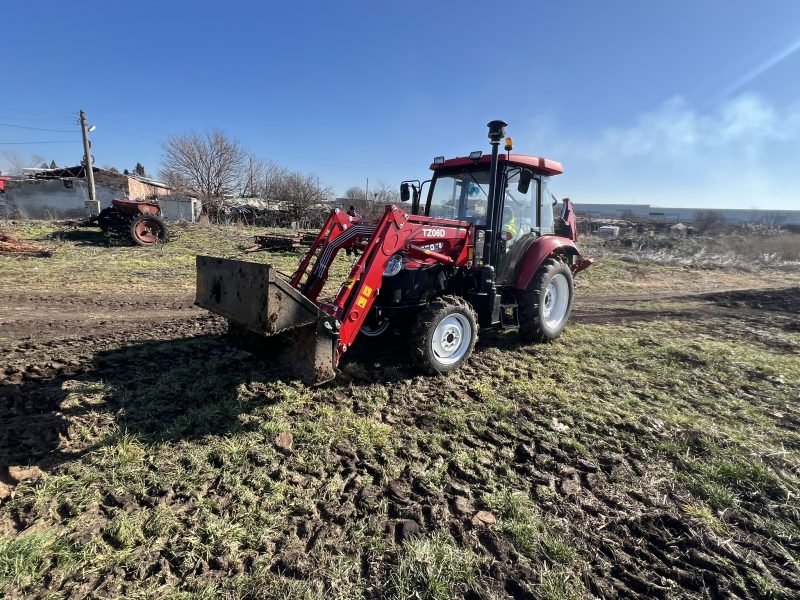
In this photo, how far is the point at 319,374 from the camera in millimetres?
3648

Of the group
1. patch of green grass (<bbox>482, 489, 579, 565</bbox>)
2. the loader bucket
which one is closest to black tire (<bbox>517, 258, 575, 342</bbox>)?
the loader bucket

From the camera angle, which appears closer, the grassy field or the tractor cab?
the grassy field

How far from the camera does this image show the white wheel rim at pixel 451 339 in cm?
457

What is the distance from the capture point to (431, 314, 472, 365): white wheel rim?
15.0 ft

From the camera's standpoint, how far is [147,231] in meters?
14.8

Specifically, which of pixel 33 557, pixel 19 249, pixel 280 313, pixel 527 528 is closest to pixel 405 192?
pixel 280 313

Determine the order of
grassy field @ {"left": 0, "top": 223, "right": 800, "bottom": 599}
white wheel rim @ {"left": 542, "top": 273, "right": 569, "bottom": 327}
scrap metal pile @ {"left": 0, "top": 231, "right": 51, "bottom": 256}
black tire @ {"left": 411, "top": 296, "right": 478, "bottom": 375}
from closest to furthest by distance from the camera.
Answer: grassy field @ {"left": 0, "top": 223, "right": 800, "bottom": 599} < black tire @ {"left": 411, "top": 296, "right": 478, "bottom": 375} < white wheel rim @ {"left": 542, "top": 273, "right": 569, "bottom": 327} < scrap metal pile @ {"left": 0, "top": 231, "right": 51, "bottom": 256}

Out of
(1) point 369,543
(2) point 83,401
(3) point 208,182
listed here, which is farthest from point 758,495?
(3) point 208,182

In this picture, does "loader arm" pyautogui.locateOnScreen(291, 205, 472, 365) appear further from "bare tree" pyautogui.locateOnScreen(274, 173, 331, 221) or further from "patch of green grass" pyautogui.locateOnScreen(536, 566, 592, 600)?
"bare tree" pyautogui.locateOnScreen(274, 173, 331, 221)

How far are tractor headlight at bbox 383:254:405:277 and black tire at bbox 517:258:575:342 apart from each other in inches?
78.9

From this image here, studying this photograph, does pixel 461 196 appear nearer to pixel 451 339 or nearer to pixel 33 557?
pixel 451 339

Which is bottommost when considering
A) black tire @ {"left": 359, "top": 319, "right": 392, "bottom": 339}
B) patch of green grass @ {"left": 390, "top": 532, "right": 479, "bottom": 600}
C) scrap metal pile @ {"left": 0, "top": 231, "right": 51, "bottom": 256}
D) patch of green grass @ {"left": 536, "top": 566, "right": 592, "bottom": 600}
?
patch of green grass @ {"left": 536, "top": 566, "right": 592, "bottom": 600}

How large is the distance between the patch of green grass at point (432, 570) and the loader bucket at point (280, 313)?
1.70 m

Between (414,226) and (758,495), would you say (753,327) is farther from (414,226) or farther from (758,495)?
(414,226)
